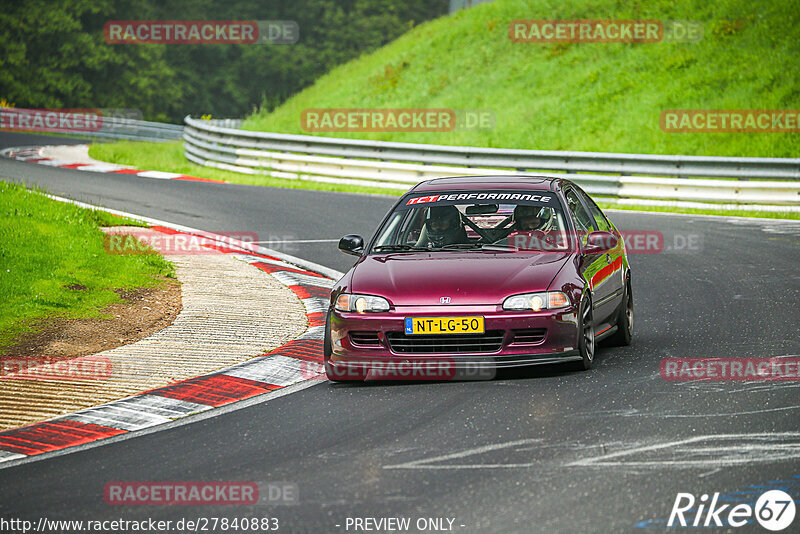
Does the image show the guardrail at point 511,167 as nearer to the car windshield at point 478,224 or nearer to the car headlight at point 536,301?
the car windshield at point 478,224

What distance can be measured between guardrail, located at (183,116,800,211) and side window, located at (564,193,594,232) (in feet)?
33.0

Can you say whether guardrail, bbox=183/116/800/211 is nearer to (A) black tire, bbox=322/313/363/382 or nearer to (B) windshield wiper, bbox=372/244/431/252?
(B) windshield wiper, bbox=372/244/431/252

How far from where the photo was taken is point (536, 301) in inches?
314

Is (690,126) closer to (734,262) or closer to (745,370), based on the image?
(734,262)

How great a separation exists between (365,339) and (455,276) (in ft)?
2.61

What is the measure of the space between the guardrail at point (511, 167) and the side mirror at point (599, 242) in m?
11.1

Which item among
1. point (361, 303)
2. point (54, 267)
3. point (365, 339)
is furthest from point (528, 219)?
point (54, 267)

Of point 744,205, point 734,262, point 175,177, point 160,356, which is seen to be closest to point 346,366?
point 160,356

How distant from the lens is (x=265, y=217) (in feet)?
61.7

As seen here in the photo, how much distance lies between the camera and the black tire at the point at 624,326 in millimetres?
9477

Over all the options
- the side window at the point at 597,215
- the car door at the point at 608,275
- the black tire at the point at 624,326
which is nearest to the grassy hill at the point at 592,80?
the side window at the point at 597,215

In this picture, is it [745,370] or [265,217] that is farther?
[265,217]

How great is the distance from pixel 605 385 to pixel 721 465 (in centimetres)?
207

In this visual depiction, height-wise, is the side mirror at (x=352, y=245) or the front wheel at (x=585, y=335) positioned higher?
the side mirror at (x=352, y=245)
